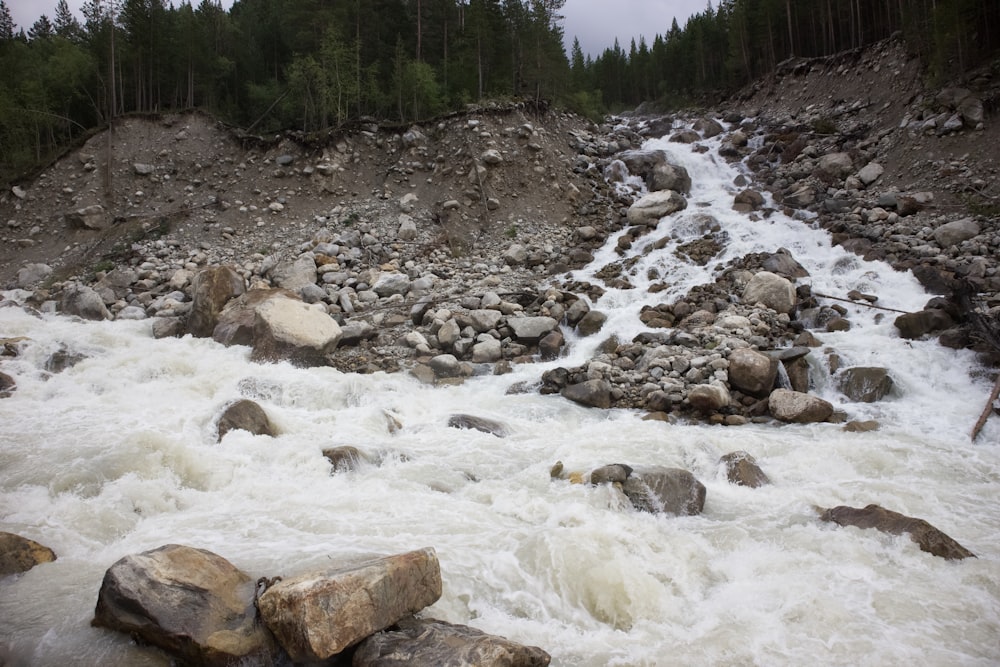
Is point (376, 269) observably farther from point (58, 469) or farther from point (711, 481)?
point (711, 481)

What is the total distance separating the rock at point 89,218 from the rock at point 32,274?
2412mm

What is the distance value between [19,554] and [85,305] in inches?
518

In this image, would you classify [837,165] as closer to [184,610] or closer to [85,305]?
[184,610]

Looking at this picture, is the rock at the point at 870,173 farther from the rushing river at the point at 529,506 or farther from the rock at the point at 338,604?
the rock at the point at 338,604

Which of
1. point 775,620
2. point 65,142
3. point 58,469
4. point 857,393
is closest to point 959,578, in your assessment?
point 775,620

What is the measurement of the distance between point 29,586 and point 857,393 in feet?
40.5

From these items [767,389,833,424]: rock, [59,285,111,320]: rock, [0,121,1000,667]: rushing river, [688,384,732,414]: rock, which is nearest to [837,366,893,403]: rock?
[0,121,1000,667]: rushing river

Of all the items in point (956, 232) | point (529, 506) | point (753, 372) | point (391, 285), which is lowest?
point (529, 506)

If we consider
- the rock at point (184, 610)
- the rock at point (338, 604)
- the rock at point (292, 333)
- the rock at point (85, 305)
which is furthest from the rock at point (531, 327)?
the rock at point (85, 305)

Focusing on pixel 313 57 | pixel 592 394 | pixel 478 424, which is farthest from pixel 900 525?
pixel 313 57

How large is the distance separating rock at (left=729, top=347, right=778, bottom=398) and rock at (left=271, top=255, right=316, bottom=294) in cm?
1222

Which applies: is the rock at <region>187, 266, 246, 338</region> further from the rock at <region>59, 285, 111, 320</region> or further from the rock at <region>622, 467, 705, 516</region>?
the rock at <region>622, 467, 705, 516</region>

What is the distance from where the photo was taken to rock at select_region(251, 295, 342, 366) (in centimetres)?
1222

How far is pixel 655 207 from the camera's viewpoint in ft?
68.9
